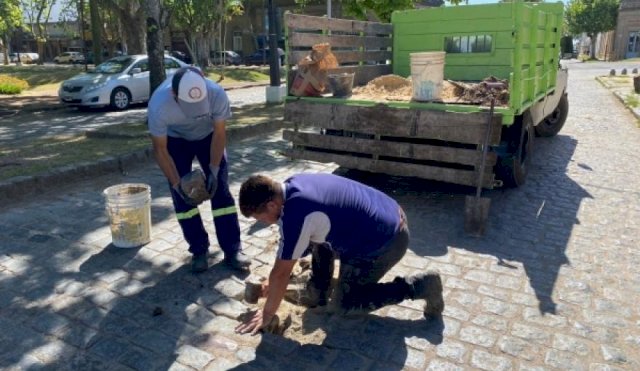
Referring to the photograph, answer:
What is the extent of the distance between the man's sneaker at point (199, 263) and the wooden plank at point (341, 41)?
2603 millimetres

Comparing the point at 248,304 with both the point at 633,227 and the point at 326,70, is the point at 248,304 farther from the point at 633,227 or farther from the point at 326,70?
the point at 633,227

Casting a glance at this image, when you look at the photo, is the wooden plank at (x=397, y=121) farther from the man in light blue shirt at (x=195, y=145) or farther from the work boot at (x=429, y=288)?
the work boot at (x=429, y=288)

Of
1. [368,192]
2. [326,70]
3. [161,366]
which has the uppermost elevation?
[326,70]

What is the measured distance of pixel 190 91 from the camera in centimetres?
359

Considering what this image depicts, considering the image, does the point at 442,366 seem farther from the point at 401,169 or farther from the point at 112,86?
the point at 112,86

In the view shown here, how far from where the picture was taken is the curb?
584 cm

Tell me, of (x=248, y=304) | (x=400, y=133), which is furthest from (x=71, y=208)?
(x=400, y=133)

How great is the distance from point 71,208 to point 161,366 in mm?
3230

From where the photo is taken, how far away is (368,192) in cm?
316

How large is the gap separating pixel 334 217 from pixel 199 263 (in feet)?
5.21

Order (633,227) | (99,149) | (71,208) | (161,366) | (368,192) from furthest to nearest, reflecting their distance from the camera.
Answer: (99,149), (71,208), (633,227), (368,192), (161,366)

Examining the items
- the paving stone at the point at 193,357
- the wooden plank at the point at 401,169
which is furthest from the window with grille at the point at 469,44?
the paving stone at the point at 193,357

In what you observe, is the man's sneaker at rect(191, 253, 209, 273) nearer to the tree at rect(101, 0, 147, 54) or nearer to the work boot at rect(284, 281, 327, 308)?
the work boot at rect(284, 281, 327, 308)

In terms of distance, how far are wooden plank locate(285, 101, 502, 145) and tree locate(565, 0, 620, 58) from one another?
2443 inches
